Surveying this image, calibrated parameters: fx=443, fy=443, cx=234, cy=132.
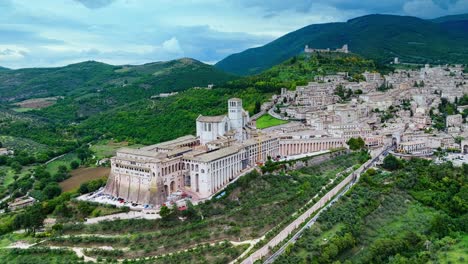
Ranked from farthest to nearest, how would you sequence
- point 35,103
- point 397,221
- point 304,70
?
point 35,103 < point 304,70 < point 397,221

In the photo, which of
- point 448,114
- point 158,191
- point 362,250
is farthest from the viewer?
point 448,114

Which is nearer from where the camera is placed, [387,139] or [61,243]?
[61,243]

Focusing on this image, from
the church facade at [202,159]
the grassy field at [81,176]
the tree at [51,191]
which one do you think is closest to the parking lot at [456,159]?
the church facade at [202,159]

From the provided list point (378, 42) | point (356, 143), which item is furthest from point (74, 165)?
point (378, 42)

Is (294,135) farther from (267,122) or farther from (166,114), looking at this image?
(166,114)

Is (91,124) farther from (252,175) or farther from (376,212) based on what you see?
(376,212)

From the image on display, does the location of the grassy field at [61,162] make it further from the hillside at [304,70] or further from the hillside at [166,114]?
the hillside at [304,70]

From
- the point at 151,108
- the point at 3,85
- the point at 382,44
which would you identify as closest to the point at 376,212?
the point at 151,108
